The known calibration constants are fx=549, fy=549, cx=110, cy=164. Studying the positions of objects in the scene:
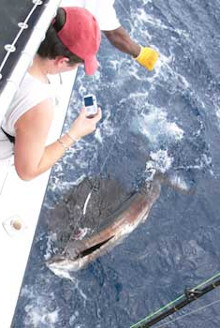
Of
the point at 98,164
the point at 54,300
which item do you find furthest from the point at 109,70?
the point at 54,300

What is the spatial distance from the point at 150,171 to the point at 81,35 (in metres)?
4.48

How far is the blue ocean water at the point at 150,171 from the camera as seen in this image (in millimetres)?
6125

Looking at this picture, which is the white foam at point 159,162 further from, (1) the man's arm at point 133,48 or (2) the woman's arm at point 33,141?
(2) the woman's arm at point 33,141

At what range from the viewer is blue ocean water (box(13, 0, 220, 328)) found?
20.1 ft

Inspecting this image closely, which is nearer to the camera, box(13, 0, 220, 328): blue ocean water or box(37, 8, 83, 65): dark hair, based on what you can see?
box(37, 8, 83, 65): dark hair


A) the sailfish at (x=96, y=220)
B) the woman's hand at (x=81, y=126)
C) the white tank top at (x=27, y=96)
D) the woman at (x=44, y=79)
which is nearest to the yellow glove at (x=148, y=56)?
the sailfish at (x=96, y=220)

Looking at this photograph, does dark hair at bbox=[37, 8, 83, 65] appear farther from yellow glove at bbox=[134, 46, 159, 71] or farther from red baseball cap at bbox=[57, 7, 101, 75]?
yellow glove at bbox=[134, 46, 159, 71]

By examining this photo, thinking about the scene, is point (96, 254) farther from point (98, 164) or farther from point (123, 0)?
point (123, 0)

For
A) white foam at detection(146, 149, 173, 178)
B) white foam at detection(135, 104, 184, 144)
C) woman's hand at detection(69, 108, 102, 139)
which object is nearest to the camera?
woman's hand at detection(69, 108, 102, 139)

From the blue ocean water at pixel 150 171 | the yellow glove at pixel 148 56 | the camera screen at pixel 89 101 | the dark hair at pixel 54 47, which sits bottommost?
the blue ocean water at pixel 150 171

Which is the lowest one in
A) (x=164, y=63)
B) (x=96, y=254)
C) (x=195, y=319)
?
(x=195, y=319)

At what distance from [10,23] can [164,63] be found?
620cm

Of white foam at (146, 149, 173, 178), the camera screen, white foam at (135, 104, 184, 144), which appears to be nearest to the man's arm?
the camera screen

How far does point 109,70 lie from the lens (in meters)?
8.36
